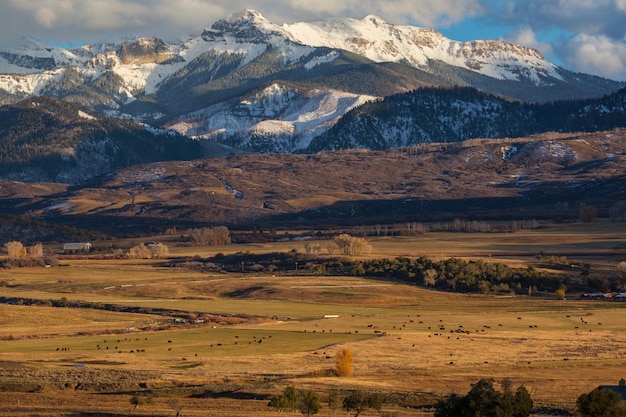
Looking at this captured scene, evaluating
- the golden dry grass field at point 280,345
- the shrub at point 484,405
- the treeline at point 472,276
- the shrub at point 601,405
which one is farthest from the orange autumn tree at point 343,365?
the treeline at point 472,276

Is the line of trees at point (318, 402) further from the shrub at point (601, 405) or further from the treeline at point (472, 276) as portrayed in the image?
the treeline at point (472, 276)

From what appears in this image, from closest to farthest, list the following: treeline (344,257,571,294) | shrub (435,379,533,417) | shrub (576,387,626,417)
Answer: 1. shrub (435,379,533,417)
2. shrub (576,387,626,417)
3. treeline (344,257,571,294)

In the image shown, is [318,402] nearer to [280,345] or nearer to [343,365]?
[343,365]

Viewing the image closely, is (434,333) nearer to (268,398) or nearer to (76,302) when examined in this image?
(268,398)

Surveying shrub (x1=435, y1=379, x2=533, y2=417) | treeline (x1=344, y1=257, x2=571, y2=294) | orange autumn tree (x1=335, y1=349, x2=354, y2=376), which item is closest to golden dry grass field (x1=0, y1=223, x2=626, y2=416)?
orange autumn tree (x1=335, y1=349, x2=354, y2=376)

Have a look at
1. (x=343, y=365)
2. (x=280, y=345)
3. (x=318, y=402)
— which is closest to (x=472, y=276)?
(x=280, y=345)

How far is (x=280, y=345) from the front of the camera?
109375 mm

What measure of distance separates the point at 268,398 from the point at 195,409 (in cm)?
630

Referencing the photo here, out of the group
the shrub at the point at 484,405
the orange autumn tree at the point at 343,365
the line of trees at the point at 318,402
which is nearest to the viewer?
the shrub at the point at 484,405

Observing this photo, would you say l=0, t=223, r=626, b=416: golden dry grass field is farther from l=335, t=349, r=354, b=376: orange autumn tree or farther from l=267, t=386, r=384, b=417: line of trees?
l=335, t=349, r=354, b=376: orange autumn tree

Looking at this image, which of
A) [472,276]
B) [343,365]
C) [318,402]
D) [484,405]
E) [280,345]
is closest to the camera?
[484,405]

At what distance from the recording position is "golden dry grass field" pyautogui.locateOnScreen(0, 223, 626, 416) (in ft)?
270

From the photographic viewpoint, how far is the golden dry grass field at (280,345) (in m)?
82.4

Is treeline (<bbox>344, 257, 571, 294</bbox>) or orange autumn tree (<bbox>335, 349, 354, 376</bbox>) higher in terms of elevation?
treeline (<bbox>344, 257, 571, 294</bbox>)
